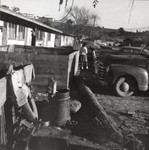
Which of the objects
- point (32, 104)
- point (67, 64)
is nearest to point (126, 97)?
point (67, 64)

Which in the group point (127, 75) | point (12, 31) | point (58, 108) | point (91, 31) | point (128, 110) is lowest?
point (128, 110)

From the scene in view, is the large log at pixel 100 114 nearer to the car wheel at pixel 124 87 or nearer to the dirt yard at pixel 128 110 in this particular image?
the dirt yard at pixel 128 110

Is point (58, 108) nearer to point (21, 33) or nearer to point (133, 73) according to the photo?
point (133, 73)

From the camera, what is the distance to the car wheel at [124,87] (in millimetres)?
8930

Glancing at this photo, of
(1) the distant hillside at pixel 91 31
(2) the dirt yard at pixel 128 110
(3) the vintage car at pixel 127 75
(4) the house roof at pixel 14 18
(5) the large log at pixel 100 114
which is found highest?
(1) the distant hillside at pixel 91 31

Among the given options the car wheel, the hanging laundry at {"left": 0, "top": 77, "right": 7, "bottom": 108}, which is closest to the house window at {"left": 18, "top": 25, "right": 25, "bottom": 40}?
the car wheel

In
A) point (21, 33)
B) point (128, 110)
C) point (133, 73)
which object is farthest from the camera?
point (21, 33)

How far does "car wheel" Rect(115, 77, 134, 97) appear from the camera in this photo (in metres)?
8.93

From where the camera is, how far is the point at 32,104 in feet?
15.5

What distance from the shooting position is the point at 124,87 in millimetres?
8984

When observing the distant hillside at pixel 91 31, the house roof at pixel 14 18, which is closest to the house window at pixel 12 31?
the house roof at pixel 14 18

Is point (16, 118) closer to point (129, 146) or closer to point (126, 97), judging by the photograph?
point (129, 146)

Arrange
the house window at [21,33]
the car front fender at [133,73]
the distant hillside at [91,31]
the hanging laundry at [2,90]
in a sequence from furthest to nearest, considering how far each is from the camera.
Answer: the distant hillside at [91,31] → the house window at [21,33] → the car front fender at [133,73] → the hanging laundry at [2,90]

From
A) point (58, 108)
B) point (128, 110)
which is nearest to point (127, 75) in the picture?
point (128, 110)
